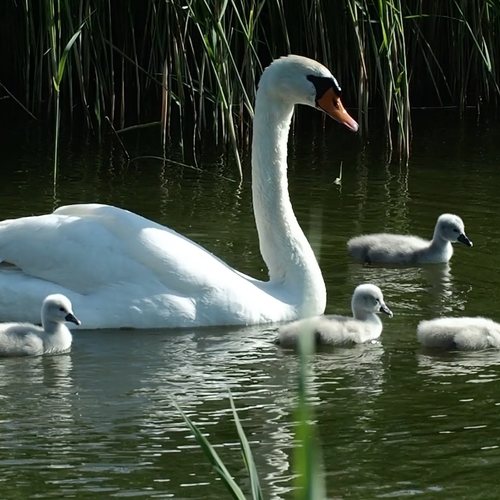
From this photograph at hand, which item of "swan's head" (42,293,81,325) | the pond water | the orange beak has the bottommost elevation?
the pond water

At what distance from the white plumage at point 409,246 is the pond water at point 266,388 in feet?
0.31

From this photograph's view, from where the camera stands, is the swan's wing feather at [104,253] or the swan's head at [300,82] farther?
the swan's head at [300,82]

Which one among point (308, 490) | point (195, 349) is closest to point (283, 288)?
point (195, 349)

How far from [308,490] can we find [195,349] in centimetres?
405

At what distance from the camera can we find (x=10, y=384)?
617cm

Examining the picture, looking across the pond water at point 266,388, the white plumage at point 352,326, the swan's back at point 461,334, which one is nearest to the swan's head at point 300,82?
the pond water at point 266,388

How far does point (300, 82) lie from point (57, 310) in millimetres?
2110

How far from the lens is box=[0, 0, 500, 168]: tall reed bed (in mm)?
11227

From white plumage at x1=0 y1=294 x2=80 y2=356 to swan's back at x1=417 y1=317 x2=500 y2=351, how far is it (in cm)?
179

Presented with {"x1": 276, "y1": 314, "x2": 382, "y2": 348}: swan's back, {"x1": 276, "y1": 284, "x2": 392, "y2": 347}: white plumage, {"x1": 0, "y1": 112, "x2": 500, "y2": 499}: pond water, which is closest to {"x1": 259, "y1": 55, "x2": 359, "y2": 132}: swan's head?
{"x1": 0, "y1": 112, "x2": 500, "y2": 499}: pond water

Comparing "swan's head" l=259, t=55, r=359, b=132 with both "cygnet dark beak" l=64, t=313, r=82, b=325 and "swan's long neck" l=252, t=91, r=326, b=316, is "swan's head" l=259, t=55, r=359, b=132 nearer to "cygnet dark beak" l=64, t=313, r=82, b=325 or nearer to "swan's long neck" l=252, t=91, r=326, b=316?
"swan's long neck" l=252, t=91, r=326, b=316

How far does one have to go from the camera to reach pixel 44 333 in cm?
671

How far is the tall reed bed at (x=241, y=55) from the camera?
1123cm

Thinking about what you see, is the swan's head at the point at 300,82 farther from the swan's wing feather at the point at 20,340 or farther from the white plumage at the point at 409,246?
the swan's wing feather at the point at 20,340
